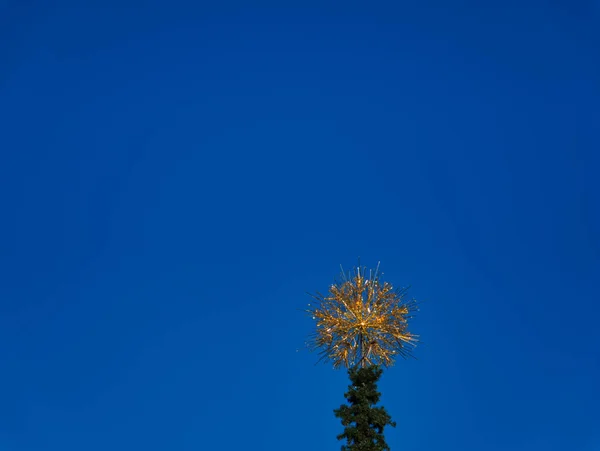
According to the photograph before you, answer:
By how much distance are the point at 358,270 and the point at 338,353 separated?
4.25 m

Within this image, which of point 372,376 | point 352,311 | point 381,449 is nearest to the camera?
point 381,449

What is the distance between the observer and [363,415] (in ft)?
84.2

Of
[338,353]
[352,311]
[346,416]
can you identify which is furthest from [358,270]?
[346,416]

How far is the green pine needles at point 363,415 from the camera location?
82.8ft

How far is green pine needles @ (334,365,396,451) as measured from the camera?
25.2 metres

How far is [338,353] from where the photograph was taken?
2988 centimetres

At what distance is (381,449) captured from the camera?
2483 centimetres

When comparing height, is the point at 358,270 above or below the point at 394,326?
above

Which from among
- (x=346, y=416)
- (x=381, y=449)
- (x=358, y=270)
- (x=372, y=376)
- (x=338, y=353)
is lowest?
(x=381, y=449)

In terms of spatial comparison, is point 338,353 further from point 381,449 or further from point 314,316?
point 381,449

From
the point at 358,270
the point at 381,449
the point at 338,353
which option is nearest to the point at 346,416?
the point at 381,449

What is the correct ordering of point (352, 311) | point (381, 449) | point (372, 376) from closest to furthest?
1. point (381, 449)
2. point (372, 376)
3. point (352, 311)

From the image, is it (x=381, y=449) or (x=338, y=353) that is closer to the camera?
(x=381, y=449)

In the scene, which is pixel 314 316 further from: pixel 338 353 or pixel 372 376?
pixel 372 376
